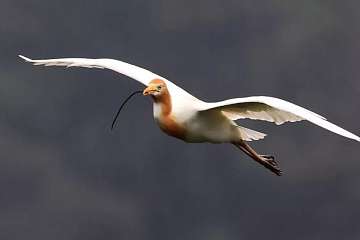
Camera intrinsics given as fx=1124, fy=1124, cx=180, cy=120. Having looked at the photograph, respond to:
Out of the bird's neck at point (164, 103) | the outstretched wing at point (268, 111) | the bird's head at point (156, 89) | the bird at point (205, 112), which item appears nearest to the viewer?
the outstretched wing at point (268, 111)

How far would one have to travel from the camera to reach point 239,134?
25797mm

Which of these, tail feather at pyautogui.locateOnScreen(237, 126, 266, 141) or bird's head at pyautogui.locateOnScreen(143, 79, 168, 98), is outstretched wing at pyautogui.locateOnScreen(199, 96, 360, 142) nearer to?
bird's head at pyautogui.locateOnScreen(143, 79, 168, 98)

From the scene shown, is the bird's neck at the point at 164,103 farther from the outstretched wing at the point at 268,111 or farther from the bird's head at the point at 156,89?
the outstretched wing at the point at 268,111


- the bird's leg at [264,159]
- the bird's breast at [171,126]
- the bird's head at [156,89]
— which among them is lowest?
the bird's leg at [264,159]

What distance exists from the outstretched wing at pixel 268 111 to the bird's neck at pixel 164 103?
686 millimetres

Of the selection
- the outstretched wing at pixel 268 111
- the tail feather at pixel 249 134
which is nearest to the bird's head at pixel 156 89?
the outstretched wing at pixel 268 111

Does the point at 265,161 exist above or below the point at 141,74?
below

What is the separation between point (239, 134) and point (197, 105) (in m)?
2.22

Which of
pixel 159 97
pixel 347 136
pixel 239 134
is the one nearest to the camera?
pixel 347 136

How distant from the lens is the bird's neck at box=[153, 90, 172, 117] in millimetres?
23828

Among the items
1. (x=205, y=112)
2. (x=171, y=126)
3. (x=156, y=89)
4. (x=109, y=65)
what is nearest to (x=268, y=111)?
(x=205, y=112)

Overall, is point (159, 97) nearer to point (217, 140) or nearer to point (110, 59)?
point (217, 140)

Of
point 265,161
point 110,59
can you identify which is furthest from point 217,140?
point 110,59

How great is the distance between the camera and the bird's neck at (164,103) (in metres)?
23.8
